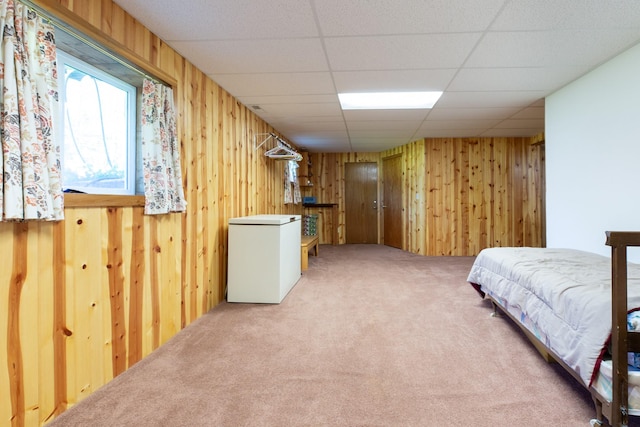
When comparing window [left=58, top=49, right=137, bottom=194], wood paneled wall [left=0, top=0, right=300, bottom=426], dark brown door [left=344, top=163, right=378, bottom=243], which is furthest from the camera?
dark brown door [left=344, top=163, right=378, bottom=243]

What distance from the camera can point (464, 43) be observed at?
2.30 m

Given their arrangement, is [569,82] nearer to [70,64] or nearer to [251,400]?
[251,400]

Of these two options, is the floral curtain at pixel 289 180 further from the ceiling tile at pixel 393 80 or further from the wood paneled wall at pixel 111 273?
the ceiling tile at pixel 393 80

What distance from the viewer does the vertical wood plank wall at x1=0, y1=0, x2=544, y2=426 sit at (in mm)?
1332

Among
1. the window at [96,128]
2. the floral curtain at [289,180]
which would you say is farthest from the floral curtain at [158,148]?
the floral curtain at [289,180]

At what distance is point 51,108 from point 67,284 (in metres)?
0.80

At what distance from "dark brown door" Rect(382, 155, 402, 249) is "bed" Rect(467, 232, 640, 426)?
4516 mm

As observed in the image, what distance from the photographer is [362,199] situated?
7.59 metres

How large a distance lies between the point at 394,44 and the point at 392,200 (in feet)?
16.3

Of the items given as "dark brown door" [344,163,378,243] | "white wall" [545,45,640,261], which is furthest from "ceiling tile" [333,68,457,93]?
"dark brown door" [344,163,378,243]

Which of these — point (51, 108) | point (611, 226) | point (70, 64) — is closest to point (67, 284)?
point (51, 108)

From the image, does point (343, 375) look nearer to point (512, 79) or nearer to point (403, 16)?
point (403, 16)

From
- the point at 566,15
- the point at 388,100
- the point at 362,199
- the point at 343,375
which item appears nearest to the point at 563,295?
the point at 343,375

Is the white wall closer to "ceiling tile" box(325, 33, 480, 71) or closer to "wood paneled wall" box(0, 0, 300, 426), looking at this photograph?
"ceiling tile" box(325, 33, 480, 71)
